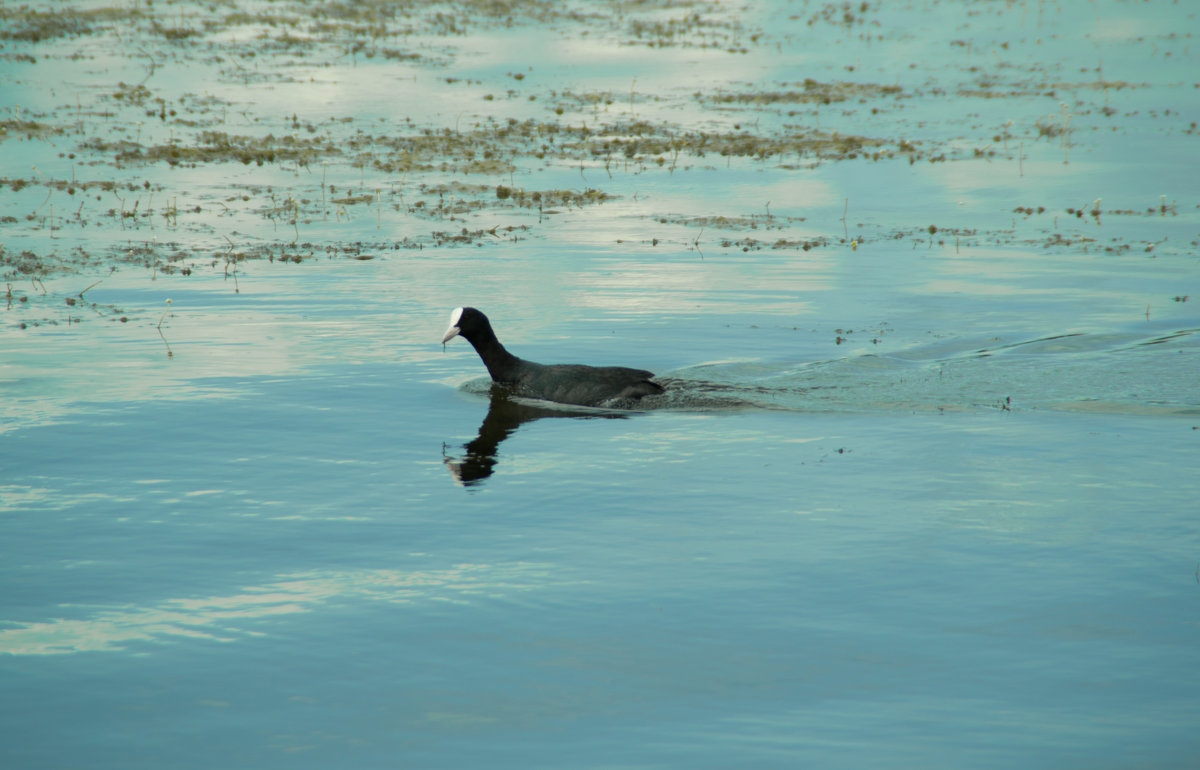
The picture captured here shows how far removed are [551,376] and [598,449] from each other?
2.00m

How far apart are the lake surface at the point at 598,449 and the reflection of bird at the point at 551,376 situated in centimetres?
29

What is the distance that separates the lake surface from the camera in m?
7.38

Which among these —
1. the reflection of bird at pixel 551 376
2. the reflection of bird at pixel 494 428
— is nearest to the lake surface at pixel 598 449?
the reflection of bird at pixel 494 428

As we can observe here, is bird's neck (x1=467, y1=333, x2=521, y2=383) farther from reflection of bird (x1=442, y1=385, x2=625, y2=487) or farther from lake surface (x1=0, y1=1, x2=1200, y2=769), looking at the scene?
lake surface (x1=0, y1=1, x2=1200, y2=769)

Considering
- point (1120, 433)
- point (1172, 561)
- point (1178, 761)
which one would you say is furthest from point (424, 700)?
point (1120, 433)

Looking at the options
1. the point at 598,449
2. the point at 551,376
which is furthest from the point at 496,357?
the point at 598,449

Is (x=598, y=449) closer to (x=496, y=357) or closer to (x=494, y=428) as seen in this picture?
(x=494, y=428)

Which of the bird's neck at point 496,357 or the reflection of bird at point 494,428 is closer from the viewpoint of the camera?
the reflection of bird at point 494,428

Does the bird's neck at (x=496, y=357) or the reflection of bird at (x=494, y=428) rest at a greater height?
the bird's neck at (x=496, y=357)

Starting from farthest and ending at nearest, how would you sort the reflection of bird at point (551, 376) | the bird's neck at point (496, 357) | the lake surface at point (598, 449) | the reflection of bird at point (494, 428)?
1. the bird's neck at point (496, 357)
2. the reflection of bird at point (551, 376)
3. the reflection of bird at point (494, 428)
4. the lake surface at point (598, 449)

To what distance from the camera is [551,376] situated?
14.3m

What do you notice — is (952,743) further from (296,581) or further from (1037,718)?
(296,581)

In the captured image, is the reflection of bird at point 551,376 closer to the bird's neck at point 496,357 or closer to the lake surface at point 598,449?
the bird's neck at point 496,357

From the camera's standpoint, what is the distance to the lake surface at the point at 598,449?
738 centimetres
